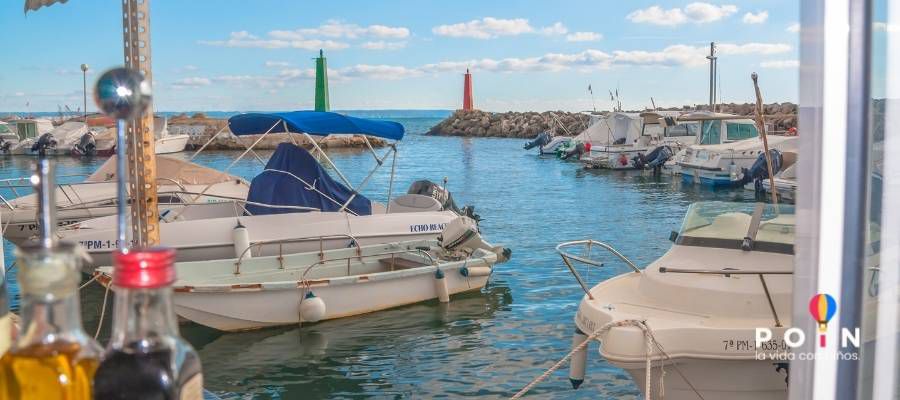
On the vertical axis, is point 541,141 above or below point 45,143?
below

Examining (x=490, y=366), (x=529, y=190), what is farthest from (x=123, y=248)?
(x=529, y=190)

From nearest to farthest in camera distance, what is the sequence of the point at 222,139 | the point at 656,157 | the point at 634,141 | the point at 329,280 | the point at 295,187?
the point at 329,280
the point at 295,187
the point at 656,157
the point at 634,141
the point at 222,139

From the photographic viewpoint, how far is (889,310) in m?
1.34

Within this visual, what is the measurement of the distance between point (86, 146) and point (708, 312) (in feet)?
156

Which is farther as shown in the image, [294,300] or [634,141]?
[634,141]

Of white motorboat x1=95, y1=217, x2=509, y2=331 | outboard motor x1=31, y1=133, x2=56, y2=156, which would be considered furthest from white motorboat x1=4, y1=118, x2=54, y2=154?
white motorboat x1=95, y1=217, x2=509, y2=331

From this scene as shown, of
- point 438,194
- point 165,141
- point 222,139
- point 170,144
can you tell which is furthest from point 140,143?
point 222,139

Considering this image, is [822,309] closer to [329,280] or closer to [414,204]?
[329,280]

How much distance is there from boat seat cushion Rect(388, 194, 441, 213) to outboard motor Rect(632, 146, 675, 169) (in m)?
22.0

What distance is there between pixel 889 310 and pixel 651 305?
17.3 ft

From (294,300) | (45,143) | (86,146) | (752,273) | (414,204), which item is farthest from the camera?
(45,143)

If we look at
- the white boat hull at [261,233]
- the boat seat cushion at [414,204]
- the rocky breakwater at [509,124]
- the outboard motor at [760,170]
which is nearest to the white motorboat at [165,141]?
the rocky breakwater at [509,124]

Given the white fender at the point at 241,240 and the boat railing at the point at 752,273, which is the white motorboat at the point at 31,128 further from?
the boat railing at the point at 752,273

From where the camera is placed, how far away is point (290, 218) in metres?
11.5
